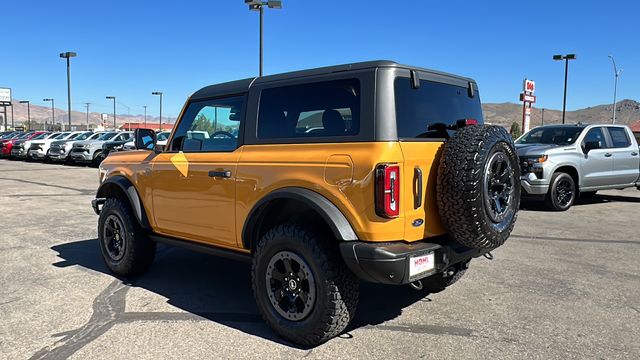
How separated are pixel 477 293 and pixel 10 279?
4.73 m

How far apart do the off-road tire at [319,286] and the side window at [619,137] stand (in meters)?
9.57

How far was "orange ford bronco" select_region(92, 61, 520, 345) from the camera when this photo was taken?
3203mm

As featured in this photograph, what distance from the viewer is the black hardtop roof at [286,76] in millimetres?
3393

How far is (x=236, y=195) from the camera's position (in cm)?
393

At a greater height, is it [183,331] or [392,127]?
[392,127]

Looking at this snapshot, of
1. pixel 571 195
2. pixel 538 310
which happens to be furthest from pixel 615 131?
pixel 538 310

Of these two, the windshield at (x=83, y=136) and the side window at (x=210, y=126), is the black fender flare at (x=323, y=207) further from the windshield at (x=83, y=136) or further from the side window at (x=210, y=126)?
the windshield at (x=83, y=136)

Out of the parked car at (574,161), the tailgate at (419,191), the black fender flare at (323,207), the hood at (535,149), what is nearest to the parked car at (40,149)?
the hood at (535,149)

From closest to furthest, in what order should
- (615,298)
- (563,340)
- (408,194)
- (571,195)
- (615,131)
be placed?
(408,194), (563,340), (615,298), (571,195), (615,131)

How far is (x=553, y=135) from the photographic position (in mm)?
10578

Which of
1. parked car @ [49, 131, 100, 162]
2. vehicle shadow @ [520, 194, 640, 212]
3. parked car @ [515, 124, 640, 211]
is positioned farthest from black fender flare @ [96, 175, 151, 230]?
parked car @ [49, 131, 100, 162]

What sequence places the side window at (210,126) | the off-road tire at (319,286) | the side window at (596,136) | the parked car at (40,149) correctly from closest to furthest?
the off-road tire at (319,286) < the side window at (210,126) < the side window at (596,136) < the parked car at (40,149)

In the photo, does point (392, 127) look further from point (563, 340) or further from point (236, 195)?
point (563, 340)

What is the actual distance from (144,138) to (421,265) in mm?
3267
